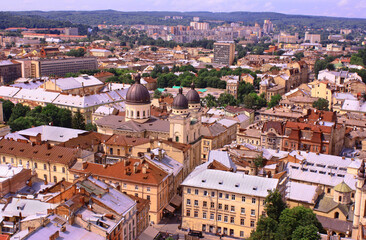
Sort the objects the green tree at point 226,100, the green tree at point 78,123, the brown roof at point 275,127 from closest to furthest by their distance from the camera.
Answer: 1. the brown roof at point 275,127
2. the green tree at point 78,123
3. the green tree at point 226,100

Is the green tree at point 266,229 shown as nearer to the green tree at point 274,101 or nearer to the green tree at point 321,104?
the green tree at point 321,104

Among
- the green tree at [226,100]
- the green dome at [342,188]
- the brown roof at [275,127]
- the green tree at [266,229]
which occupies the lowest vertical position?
the green tree at [226,100]

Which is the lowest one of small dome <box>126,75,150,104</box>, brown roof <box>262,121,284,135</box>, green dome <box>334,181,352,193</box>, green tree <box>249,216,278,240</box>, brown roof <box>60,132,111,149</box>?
green tree <box>249,216,278,240</box>

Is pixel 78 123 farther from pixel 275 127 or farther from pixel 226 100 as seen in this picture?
pixel 226 100

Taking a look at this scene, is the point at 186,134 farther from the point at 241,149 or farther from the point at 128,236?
the point at 128,236

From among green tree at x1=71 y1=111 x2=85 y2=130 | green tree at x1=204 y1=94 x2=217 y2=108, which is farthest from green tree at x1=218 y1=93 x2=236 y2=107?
green tree at x1=71 y1=111 x2=85 y2=130

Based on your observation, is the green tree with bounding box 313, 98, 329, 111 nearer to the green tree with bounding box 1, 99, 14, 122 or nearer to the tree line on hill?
the tree line on hill

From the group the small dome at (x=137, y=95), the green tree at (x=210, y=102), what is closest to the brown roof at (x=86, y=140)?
the small dome at (x=137, y=95)
